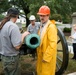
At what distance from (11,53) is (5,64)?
0.72ft

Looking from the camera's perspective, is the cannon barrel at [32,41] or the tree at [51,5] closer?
the cannon barrel at [32,41]

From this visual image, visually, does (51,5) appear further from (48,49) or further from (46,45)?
(48,49)

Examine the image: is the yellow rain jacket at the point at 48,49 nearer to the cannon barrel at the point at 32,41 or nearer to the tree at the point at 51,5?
the cannon barrel at the point at 32,41

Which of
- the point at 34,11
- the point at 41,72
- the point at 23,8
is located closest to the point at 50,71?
the point at 41,72

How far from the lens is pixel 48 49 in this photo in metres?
3.98

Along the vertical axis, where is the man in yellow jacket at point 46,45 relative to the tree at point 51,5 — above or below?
above

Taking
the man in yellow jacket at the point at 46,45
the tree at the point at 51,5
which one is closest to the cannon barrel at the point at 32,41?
the man in yellow jacket at the point at 46,45

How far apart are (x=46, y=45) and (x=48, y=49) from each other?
146mm

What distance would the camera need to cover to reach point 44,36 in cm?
408

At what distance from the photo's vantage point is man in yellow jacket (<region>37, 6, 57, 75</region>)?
3.99 meters

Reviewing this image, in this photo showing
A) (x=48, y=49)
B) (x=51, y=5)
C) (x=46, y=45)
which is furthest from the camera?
(x=51, y=5)

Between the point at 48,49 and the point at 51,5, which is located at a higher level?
the point at 48,49

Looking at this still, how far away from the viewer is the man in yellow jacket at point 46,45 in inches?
157

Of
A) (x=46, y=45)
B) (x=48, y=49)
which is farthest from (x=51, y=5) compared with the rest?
(x=48, y=49)
